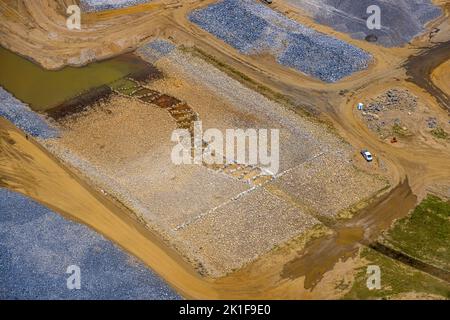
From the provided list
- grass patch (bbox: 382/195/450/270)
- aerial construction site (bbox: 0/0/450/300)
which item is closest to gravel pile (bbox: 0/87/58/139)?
aerial construction site (bbox: 0/0/450/300)

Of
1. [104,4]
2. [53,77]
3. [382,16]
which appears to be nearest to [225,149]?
[53,77]

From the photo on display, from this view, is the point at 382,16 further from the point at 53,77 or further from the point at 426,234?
the point at 53,77

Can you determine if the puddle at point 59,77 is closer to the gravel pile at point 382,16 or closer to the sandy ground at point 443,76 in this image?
the gravel pile at point 382,16

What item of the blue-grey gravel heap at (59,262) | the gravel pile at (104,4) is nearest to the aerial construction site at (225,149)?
the blue-grey gravel heap at (59,262)

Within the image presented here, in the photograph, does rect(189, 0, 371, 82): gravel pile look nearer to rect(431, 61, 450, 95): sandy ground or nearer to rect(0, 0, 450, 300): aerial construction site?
rect(0, 0, 450, 300): aerial construction site
